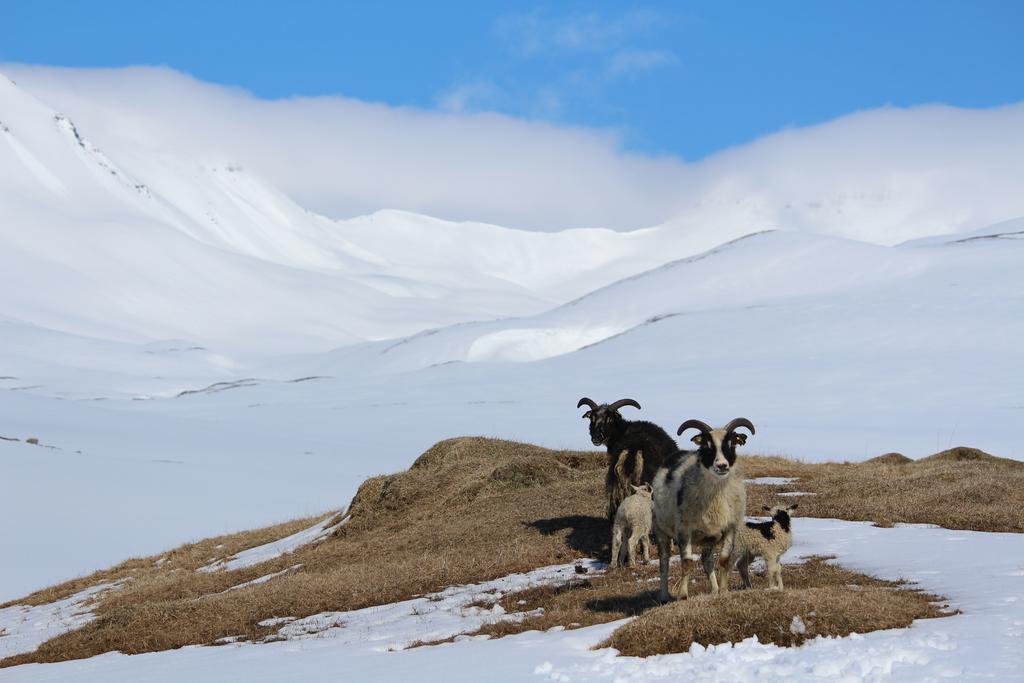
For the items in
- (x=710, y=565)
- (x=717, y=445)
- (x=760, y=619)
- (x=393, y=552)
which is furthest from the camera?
(x=393, y=552)

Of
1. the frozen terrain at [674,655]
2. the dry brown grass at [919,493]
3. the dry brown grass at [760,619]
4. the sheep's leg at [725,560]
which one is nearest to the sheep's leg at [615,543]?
the frozen terrain at [674,655]

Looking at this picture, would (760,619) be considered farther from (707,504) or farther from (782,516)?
(782,516)

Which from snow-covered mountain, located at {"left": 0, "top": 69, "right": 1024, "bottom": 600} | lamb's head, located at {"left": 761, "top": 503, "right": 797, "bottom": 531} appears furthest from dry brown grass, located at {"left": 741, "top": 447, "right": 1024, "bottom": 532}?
snow-covered mountain, located at {"left": 0, "top": 69, "right": 1024, "bottom": 600}

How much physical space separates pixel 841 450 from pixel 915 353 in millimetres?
39779

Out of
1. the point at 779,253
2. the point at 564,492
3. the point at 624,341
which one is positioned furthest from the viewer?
the point at 779,253

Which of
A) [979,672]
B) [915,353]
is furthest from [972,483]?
[915,353]

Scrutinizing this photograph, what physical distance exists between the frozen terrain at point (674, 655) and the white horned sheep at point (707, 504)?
6.91ft

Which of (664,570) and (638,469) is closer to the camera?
(664,570)

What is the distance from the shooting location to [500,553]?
24547 mm

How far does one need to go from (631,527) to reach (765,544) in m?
4.44

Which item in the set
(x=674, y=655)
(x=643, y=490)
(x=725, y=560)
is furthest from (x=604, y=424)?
(x=674, y=655)

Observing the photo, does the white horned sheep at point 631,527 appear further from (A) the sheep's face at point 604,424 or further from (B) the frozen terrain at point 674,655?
(A) the sheep's face at point 604,424

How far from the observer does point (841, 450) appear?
62438 mm

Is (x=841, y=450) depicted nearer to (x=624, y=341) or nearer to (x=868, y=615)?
(x=868, y=615)
